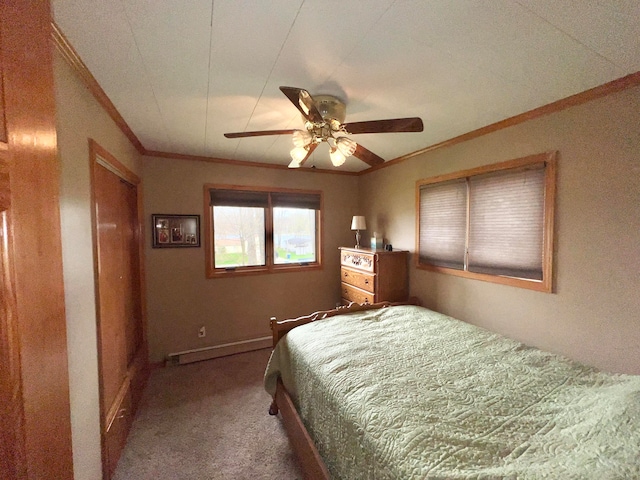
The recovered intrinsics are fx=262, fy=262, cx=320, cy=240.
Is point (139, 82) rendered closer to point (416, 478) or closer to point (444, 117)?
point (444, 117)

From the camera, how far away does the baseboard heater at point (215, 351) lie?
3074 mm

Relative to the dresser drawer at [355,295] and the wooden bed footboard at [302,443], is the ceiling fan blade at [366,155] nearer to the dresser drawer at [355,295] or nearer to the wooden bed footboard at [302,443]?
the dresser drawer at [355,295]

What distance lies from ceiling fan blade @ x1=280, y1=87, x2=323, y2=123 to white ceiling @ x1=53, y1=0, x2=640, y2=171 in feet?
0.64

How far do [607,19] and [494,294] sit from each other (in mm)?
1869

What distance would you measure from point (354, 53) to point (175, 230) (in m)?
2.71

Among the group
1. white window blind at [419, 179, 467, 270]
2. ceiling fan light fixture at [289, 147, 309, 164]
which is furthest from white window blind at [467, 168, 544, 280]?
ceiling fan light fixture at [289, 147, 309, 164]

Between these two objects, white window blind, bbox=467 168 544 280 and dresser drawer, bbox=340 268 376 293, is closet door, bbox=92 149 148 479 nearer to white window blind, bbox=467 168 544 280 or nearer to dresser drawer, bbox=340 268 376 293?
dresser drawer, bbox=340 268 376 293

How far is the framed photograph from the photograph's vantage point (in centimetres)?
301

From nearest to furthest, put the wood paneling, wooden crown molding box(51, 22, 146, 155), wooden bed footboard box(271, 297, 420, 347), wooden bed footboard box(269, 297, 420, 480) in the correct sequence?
the wood paneling
wooden crown molding box(51, 22, 146, 155)
wooden bed footboard box(269, 297, 420, 480)
wooden bed footboard box(271, 297, 420, 347)

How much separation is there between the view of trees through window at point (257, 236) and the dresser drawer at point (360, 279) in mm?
631

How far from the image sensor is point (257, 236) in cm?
362

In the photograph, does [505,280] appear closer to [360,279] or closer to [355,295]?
[360,279]

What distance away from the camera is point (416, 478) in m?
0.88

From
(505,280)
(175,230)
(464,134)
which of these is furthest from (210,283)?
(464,134)
